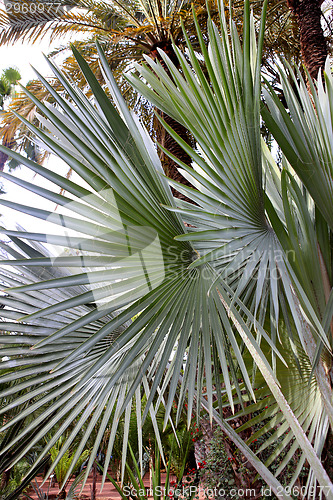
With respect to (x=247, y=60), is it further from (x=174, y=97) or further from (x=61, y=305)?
(x=61, y=305)

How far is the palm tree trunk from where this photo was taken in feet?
10.3

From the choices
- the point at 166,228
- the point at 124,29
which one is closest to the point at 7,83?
the point at 124,29

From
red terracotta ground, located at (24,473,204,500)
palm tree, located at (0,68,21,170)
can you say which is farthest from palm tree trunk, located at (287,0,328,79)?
palm tree, located at (0,68,21,170)

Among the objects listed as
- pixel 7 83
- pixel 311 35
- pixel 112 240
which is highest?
pixel 7 83

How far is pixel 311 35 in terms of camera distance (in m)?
3.25

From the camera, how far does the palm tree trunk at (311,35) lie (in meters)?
3.14

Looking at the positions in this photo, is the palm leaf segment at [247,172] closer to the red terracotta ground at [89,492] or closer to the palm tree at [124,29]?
the palm tree at [124,29]

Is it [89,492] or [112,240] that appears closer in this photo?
[112,240]

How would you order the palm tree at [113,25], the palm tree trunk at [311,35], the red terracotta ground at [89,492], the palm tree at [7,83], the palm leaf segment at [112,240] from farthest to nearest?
the palm tree at [7,83], the red terracotta ground at [89,492], the palm tree at [113,25], the palm tree trunk at [311,35], the palm leaf segment at [112,240]

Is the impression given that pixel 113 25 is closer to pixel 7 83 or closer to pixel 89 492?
pixel 89 492

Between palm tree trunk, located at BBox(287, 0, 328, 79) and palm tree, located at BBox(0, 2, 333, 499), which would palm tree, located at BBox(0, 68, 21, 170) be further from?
palm tree, located at BBox(0, 2, 333, 499)

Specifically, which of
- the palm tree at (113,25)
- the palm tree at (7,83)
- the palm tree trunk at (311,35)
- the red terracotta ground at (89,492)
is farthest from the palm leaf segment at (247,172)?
the palm tree at (7,83)

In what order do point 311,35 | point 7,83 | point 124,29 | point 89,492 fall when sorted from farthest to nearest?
point 7,83 < point 89,492 < point 124,29 < point 311,35

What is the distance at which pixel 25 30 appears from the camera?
488cm
